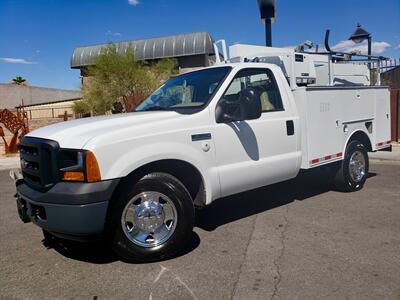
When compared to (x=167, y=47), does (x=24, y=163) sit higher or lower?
lower

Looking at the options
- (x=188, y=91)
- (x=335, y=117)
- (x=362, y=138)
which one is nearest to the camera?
(x=188, y=91)

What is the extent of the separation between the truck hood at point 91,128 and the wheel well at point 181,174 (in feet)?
1.37

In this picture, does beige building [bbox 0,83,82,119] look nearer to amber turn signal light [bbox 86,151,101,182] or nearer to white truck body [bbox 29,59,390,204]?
white truck body [bbox 29,59,390,204]

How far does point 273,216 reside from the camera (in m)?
5.25

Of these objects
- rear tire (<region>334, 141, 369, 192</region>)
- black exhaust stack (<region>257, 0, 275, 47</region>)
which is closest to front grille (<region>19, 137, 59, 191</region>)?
rear tire (<region>334, 141, 369, 192</region>)

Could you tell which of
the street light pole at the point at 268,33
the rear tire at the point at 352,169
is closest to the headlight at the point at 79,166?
the rear tire at the point at 352,169

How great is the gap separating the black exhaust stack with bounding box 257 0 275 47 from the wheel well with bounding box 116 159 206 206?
223 inches

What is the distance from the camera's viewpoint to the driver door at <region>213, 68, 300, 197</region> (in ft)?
14.4

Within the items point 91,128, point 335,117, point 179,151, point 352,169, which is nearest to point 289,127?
point 335,117

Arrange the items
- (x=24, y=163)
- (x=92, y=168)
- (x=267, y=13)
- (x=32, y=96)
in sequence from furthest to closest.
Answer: (x=32, y=96), (x=267, y=13), (x=24, y=163), (x=92, y=168)

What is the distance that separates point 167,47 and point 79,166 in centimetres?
3605

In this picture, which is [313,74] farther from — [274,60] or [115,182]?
[115,182]

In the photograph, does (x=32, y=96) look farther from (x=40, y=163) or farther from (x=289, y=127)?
(x=40, y=163)

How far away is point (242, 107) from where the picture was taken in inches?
169
